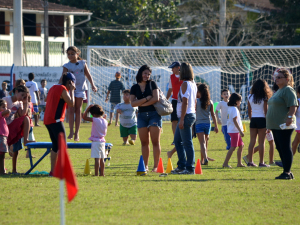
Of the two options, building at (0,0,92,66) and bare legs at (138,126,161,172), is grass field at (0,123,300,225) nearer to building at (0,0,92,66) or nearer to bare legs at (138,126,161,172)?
bare legs at (138,126,161,172)

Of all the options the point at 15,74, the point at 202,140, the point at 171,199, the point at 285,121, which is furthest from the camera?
the point at 15,74

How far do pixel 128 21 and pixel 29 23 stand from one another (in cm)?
844

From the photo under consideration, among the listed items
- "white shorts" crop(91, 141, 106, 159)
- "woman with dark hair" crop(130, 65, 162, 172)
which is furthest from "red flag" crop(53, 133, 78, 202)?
"woman with dark hair" crop(130, 65, 162, 172)

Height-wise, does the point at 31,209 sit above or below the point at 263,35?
below

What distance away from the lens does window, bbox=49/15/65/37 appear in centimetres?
4197

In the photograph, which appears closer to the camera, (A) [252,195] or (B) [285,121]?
(A) [252,195]

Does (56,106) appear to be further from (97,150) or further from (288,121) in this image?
(288,121)

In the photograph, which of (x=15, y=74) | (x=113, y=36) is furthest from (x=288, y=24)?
(x=15, y=74)

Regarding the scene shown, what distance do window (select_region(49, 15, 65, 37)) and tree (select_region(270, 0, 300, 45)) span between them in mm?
17746

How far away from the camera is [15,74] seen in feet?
76.3

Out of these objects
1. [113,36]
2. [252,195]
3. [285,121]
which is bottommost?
[252,195]

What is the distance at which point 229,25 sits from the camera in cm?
4203

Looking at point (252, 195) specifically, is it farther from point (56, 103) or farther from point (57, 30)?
point (57, 30)

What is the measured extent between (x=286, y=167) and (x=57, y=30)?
3634 cm
